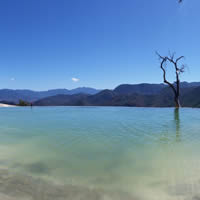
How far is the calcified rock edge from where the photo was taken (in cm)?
102

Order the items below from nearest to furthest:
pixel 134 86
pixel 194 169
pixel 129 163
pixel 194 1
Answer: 1. pixel 194 169
2. pixel 129 163
3. pixel 194 1
4. pixel 134 86

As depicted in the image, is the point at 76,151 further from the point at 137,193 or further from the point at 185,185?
the point at 185,185

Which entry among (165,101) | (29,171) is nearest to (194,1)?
(29,171)

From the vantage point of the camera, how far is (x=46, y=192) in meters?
1.08

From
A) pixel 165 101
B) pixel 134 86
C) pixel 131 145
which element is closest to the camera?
pixel 131 145

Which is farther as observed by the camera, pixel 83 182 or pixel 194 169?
pixel 194 169

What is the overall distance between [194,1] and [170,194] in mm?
8809

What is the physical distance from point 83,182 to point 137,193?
45 centimetres

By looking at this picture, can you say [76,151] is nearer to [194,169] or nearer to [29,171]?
[29,171]

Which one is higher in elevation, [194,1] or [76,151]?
[194,1]

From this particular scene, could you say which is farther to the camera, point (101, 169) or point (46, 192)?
point (101, 169)

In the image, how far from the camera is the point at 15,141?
98.7 inches

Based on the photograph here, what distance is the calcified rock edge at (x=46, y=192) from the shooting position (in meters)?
1.02

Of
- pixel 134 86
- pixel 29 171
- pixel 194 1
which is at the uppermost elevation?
pixel 134 86
